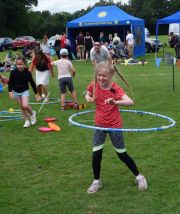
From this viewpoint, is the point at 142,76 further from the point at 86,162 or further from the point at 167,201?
the point at 167,201

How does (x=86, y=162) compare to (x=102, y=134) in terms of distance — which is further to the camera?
(x=86, y=162)

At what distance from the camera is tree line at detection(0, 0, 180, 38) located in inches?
3031

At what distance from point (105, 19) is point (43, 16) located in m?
75.7

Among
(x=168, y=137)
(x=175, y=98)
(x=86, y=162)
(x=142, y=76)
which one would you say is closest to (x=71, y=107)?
(x=175, y=98)

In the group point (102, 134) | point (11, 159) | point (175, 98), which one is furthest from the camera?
point (175, 98)

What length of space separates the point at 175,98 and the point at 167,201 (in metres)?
8.14

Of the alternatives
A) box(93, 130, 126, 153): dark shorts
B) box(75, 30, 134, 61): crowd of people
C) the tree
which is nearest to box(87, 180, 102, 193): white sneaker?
box(93, 130, 126, 153): dark shorts

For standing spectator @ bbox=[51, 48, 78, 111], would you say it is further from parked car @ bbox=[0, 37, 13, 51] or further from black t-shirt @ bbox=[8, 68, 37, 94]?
parked car @ bbox=[0, 37, 13, 51]

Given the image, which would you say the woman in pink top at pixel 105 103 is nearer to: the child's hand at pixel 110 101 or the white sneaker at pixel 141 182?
the white sneaker at pixel 141 182

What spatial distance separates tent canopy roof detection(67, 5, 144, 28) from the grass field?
20415 mm

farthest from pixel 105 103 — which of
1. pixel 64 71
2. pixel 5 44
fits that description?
pixel 5 44

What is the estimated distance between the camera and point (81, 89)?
53.3 feet

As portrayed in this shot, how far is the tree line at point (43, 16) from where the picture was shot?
77.0 m

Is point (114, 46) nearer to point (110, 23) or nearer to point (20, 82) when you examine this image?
point (110, 23)
